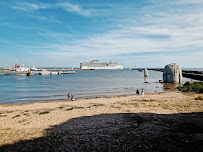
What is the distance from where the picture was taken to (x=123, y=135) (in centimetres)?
745

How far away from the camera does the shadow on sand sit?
6.33m

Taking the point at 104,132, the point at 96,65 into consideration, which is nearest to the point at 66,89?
the point at 104,132

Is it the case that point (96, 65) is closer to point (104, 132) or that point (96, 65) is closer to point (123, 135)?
point (104, 132)

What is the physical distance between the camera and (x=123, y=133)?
7.68 meters

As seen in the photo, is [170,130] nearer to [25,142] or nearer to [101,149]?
[101,149]

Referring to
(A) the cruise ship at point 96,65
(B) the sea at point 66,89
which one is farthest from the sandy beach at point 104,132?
(A) the cruise ship at point 96,65

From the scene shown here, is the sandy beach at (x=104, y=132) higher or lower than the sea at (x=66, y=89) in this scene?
higher

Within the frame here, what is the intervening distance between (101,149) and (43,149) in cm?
216

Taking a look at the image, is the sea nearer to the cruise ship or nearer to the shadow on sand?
the shadow on sand

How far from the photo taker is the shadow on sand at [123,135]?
6332mm

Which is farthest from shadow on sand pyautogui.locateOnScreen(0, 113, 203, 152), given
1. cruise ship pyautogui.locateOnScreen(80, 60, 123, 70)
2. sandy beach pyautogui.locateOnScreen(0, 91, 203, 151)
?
cruise ship pyautogui.locateOnScreen(80, 60, 123, 70)

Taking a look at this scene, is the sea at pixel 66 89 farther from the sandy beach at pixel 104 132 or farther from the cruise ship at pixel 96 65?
the cruise ship at pixel 96 65

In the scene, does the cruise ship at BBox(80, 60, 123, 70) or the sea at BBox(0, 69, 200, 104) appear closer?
the sea at BBox(0, 69, 200, 104)

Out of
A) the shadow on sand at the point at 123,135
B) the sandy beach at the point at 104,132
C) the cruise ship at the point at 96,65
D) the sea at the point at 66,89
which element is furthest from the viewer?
the cruise ship at the point at 96,65
